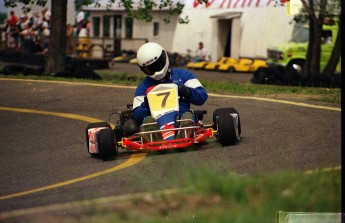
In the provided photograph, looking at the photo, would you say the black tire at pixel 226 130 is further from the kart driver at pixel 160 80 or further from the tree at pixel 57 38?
the tree at pixel 57 38

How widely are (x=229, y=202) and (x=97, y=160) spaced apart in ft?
11.3

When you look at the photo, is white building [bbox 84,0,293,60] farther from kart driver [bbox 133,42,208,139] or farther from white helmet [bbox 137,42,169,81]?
white helmet [bbox 137,42,169,81]

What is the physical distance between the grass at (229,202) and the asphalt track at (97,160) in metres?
0.17

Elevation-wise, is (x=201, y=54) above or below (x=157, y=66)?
below

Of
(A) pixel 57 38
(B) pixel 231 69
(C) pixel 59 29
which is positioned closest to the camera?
(C) pixel 59 29

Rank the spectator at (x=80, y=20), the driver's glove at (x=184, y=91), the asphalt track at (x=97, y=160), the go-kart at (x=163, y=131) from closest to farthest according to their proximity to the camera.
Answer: the asphalt track at (x=97, y=160) → the go-kart at (x=163, y=131) → the driver's glove at (x=184, y=91) → the spectator at (x=80, y=20)

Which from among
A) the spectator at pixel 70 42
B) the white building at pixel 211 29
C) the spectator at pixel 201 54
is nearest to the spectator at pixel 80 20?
the spectator at pixel 70 42

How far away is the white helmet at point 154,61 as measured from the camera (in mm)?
8820

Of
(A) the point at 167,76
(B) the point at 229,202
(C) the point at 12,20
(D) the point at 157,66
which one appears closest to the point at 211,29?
(C) the point at 12,20

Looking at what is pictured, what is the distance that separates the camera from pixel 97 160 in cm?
862

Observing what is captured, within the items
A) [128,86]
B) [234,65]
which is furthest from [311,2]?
[234,65]

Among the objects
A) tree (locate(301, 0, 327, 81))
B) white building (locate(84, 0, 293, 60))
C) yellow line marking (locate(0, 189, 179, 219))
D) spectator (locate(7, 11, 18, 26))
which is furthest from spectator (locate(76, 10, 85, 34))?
yellow line marking (locate(0, 189, 179, 219))

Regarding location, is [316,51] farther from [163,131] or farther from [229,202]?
[229,202]

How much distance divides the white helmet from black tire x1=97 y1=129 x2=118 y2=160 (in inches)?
29.8
